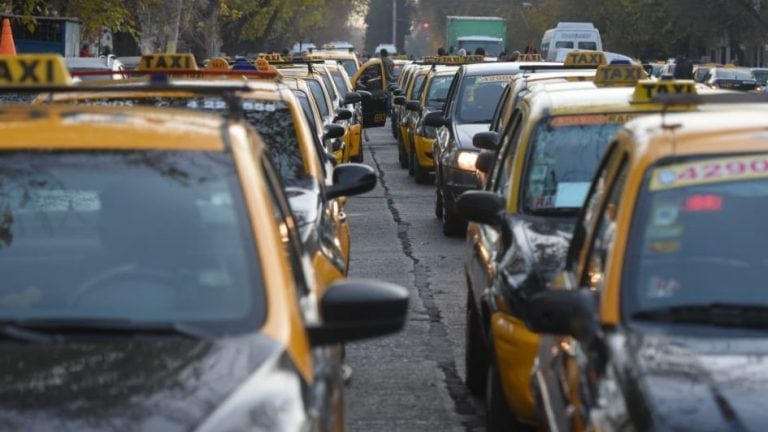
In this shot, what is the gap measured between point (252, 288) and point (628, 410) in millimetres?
1123

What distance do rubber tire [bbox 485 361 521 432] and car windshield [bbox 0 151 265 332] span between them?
2.35 m

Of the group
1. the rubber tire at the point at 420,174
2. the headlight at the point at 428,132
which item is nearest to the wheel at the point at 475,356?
the headlight at the point at 428,132

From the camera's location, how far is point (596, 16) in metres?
82.6

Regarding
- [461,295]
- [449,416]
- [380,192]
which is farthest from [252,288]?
[380,192]

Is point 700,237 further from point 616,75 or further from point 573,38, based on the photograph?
point 573,38

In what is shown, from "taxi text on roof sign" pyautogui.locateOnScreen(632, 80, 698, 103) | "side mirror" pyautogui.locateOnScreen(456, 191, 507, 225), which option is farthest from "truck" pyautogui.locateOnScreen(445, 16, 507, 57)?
"side mirror" pyautogui.locateOnScreen(456, 191, 507, 225)

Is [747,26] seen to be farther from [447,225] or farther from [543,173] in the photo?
[543,173]

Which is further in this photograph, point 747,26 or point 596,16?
point 596,16

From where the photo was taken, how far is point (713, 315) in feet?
16.8

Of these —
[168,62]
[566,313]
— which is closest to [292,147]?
[168,62]

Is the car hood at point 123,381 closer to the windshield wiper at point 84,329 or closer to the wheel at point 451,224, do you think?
the windshield wiper at point 84,329

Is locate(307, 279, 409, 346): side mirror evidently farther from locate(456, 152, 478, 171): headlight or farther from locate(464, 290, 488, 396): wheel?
locate(456, 152, 478, 171): headlight

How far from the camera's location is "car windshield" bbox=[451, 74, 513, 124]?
17828 mm

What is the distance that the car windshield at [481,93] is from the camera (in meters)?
17.8
